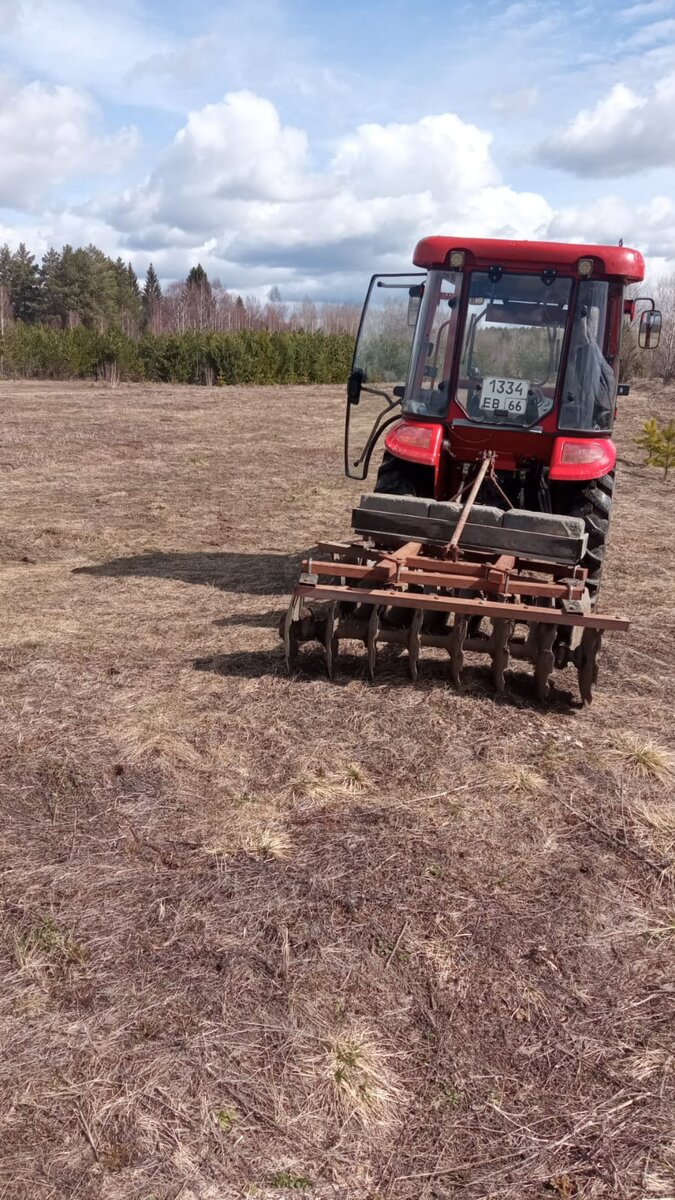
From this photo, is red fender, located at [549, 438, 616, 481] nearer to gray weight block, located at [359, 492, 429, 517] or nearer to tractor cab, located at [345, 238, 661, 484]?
tractor cab, located at [345, 238, 661, 484]

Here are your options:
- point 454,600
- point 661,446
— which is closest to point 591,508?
point 454,600

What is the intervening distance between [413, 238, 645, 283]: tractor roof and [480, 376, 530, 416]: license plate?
792mm

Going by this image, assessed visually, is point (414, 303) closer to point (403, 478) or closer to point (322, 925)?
point (403, 478)

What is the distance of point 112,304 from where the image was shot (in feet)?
198

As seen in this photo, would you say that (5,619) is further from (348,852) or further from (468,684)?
(348,852)

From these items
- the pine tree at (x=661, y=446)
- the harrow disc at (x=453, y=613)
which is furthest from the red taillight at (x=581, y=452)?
the pine tree at (x=661, y=446)

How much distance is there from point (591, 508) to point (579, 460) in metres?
0.34

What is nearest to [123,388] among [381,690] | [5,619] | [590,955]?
[5,619]

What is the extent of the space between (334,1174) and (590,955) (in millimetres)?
1238

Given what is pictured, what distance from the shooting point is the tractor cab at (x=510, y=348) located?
21.0 feet

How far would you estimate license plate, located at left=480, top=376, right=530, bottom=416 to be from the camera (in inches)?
257

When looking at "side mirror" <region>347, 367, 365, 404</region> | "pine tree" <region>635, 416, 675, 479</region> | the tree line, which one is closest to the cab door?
"side mirror" <region>347, 367, 365, 404</region>

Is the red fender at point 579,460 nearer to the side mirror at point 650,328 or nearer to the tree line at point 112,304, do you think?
the side mirror at point 650,328

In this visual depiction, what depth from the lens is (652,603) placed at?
7.68 metres
